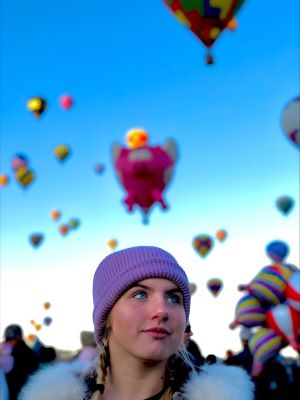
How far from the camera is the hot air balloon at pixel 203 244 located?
20.8 meters

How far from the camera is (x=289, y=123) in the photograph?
12.0 metres

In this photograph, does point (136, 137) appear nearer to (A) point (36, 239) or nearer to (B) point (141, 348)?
(A) point (36, 239)

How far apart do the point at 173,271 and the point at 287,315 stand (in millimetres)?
6738

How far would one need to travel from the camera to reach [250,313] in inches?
346

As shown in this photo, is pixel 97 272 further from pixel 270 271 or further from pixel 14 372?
pixel 270 271

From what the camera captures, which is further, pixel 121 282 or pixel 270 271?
pixel 270 271

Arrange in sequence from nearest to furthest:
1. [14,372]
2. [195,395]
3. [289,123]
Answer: [195,395], [14,372], [289,123]

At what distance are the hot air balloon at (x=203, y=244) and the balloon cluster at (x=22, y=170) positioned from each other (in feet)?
22.6

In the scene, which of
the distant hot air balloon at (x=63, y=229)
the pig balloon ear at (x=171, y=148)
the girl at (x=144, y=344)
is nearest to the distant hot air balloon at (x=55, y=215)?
the distant hot air balloon at (x=63, y=229)

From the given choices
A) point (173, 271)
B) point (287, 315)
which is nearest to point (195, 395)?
point (173, 271)

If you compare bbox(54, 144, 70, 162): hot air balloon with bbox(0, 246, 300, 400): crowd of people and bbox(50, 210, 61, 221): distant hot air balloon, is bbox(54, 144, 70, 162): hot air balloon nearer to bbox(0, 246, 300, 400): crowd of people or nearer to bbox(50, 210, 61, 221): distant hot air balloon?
bbox(50, 210, 61, 221): distant hot air balloon

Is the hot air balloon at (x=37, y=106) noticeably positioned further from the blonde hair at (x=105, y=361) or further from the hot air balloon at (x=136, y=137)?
the blonde hair at (x=105, y=361)

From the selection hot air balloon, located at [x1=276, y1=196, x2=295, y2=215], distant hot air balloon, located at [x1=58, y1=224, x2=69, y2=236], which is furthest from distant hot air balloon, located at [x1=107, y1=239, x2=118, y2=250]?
hot air balloon, located at [x1=276, y1=196, x2=295, y2=215]

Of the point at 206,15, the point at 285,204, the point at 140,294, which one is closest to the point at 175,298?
the point at 140,294
